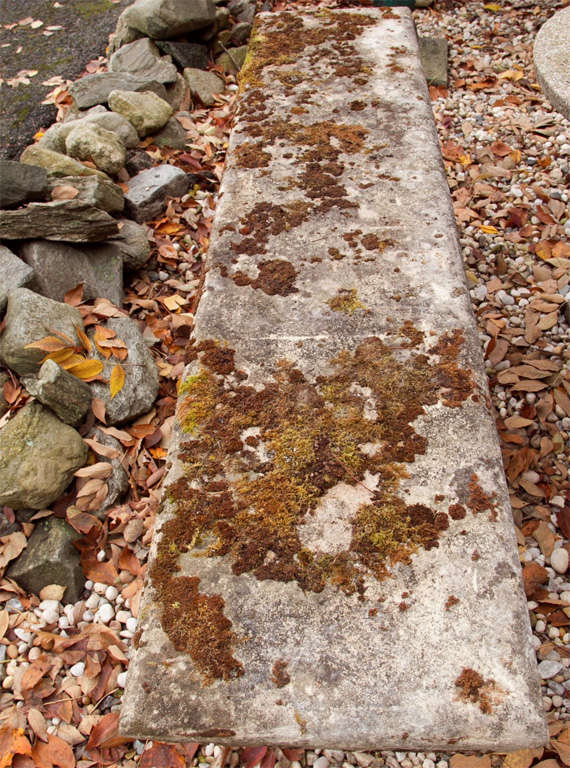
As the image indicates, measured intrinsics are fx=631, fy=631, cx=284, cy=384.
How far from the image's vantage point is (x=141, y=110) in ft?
12.8

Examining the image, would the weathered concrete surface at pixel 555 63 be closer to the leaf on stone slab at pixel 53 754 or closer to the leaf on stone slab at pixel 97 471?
the leaf on stone slab at pixel 97 471

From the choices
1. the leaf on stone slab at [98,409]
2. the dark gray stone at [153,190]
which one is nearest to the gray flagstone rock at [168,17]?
the dark gray stone at [153,190]

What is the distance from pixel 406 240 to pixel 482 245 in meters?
1.78

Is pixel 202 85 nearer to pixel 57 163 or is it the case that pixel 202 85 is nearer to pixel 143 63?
pixel 143 63

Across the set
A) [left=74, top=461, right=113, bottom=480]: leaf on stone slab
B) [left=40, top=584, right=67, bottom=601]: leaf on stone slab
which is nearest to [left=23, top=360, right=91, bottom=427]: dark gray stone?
[left=74, top=461, right=113, bottom=480]: leaf on stone slab

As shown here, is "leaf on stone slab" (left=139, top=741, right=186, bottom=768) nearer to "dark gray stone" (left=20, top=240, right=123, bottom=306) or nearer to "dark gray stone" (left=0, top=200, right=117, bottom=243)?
"dark gray stone" (left=20, top=240, right=123, bottom=306)

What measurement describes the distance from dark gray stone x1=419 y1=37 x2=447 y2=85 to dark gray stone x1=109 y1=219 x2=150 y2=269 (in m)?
2.73

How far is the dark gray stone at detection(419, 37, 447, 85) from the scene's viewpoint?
4684 millimetres

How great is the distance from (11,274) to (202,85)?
2.60m

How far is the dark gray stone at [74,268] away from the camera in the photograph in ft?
9.08

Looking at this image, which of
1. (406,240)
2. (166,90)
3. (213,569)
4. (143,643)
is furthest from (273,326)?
(166,90)

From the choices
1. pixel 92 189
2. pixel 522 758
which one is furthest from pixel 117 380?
pixel 522 758

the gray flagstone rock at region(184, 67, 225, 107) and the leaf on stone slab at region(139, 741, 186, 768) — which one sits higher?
the gray flagstone rock at region(184, 67, 225, 107)

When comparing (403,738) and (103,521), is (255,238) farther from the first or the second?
(403,738)
